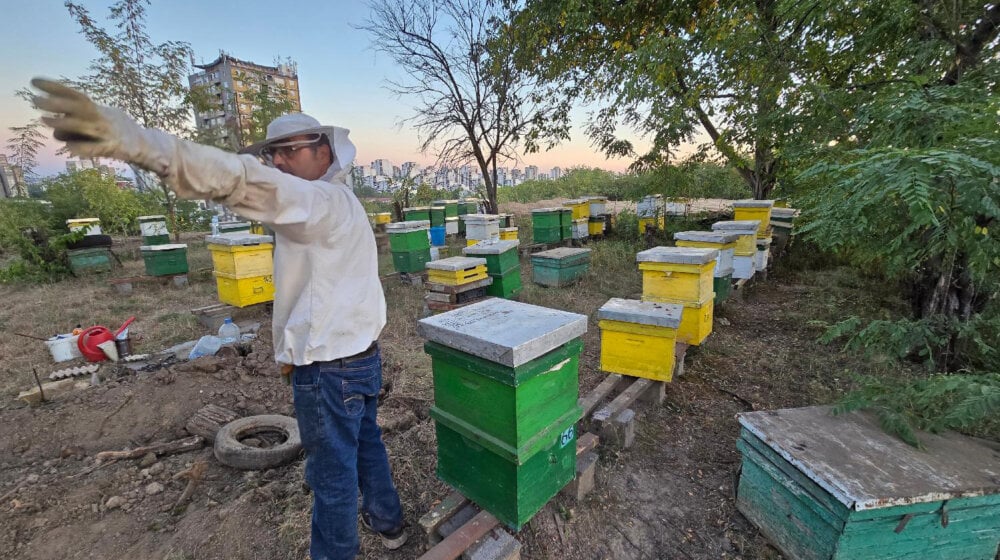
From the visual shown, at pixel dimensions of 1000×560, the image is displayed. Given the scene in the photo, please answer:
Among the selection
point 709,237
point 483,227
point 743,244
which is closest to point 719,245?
point 709,237

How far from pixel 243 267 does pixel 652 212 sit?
7700mm

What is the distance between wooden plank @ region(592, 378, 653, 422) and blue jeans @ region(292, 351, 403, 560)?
147 centimetres

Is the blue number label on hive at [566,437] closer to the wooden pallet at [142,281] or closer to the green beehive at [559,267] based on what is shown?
the green beehive at [559,267]

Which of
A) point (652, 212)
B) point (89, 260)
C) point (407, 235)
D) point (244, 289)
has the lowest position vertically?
point (244, 289)

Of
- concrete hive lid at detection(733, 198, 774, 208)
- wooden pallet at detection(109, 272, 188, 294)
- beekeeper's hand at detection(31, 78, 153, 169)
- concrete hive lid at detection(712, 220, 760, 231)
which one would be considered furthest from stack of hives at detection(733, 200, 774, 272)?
wooden pallet at detection(109, 272, 188, 294)

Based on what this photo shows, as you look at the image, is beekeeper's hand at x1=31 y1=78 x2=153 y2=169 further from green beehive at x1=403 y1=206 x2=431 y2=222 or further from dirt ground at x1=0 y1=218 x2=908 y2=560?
green beehive at x1=403 y1=206 x2=431 y2=222

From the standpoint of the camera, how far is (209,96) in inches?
339

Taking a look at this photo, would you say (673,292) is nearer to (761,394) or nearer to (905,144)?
(761,394)

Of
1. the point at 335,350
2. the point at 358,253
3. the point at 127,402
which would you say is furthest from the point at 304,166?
the point at 127,402

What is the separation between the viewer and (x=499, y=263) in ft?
17.1

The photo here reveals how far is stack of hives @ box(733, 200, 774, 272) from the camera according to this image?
19.0ft

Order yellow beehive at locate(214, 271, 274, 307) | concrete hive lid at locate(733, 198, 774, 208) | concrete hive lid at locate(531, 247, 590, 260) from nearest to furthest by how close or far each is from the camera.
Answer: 1. yellow beehive at locate(214, 271, 274, 307)
2. concrete hive lid at locate(733, 198, 774, 208)
3. concrete hive lid at locate(531, 247, 590, 260)

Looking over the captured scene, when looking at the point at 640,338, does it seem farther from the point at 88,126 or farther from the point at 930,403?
the point at 88,126

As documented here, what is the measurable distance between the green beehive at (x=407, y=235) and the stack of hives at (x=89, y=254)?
5.34 metres
